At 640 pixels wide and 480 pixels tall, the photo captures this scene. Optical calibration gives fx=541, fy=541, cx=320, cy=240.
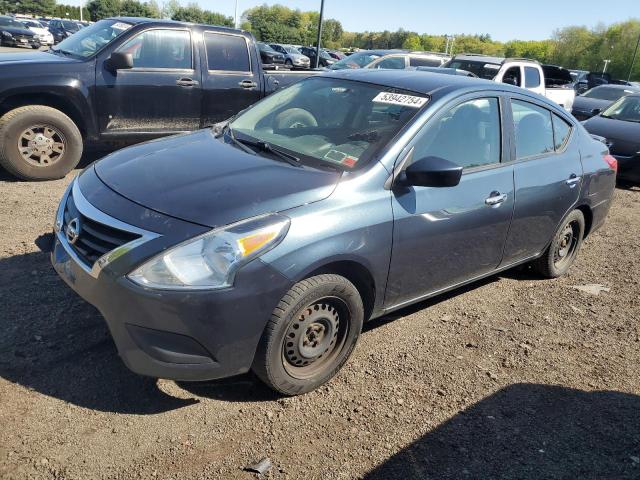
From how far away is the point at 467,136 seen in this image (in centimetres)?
367

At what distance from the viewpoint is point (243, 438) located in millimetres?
2668

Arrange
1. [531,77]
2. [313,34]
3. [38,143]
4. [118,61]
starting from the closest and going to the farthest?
[38,143], [118,61], [531,77], [313,34]

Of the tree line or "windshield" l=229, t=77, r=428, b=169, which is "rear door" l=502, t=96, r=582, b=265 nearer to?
"windshield" l=229, t=77, r=428, b=169

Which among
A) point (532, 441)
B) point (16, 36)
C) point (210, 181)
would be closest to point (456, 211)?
point (532, 441)

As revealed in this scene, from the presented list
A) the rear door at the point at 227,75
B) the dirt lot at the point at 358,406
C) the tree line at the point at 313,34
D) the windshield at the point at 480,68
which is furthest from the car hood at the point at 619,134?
the tree line at the point at 313,34

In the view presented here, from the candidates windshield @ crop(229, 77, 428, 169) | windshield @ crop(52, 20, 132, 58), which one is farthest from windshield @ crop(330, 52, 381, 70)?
windshield @ crop(229, 77, 428, 169)

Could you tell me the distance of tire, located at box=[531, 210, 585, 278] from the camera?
4766mm

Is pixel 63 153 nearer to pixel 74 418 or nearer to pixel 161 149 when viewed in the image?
pixel 161 149

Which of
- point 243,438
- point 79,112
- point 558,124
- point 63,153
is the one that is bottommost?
point 243,438

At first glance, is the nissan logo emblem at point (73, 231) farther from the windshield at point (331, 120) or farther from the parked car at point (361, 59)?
the parked car at point (361, 59)

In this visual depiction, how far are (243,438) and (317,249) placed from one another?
1002mm

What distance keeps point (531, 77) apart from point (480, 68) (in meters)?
1.24

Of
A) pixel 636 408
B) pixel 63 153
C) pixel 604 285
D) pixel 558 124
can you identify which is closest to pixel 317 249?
pixel 636 408

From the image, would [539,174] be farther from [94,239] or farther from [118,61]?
[118,61]
